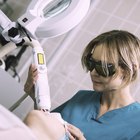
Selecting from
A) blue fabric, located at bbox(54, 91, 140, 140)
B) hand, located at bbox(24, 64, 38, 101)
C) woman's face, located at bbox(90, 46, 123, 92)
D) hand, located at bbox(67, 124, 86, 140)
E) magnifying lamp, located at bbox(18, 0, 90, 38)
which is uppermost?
magnifying lamp, located at bbox(18, 0, 90, 38)

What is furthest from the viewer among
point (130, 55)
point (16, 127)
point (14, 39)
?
point (130, 55)

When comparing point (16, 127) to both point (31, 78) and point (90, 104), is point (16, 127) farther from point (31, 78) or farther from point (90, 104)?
point (90, 104)

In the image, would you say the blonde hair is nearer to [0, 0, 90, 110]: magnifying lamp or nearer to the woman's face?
the woman's face

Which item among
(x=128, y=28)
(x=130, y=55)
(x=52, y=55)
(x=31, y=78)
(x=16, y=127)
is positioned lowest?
(x=128, y=28)

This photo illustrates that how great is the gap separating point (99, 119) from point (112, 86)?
6.2 inches

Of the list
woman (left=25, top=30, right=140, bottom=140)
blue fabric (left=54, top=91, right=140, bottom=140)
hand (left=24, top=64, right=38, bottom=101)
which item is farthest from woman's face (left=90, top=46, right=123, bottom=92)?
hand (left=24, top=64, right=38, bottom=101)

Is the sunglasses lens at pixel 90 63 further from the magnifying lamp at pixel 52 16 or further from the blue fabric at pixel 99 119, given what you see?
the magnifying lamp at pixel 52 16

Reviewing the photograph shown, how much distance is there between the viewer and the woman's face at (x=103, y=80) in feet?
3.89

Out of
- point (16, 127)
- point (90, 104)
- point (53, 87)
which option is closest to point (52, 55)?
point (53, 87)

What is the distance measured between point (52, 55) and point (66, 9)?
4.40 ft

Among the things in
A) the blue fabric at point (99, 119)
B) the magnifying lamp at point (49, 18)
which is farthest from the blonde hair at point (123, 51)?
the magnifying lamp at point (49, 18)

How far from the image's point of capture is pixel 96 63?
1188 mm

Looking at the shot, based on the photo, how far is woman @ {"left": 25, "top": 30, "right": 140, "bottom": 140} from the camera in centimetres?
115

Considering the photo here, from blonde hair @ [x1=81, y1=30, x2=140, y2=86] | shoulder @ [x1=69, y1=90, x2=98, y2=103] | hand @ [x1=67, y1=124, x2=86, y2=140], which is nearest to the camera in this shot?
hand @ [x1=67, y1=124, x2=86, y2=140]
